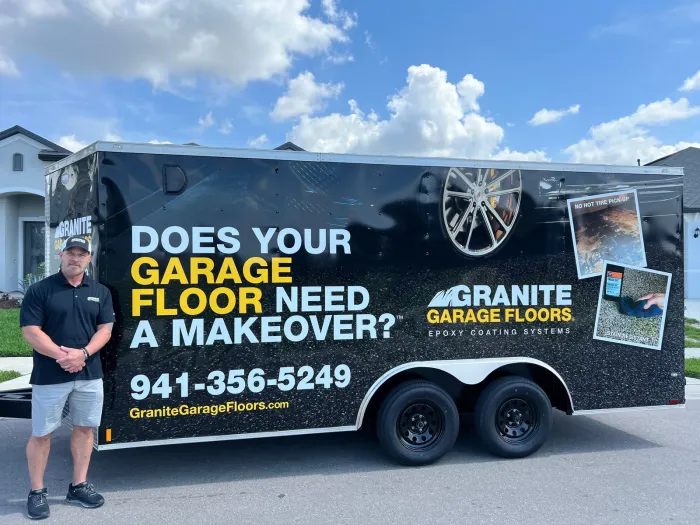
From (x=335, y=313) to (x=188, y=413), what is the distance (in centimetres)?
136

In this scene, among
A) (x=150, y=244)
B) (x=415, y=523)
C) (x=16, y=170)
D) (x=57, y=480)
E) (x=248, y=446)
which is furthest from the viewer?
(x=16, y=170)

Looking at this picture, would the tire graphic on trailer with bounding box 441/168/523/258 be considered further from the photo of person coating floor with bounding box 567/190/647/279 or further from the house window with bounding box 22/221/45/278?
the house window with bounding box 22/221/45/278

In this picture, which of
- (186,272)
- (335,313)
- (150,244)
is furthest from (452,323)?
(150,244)

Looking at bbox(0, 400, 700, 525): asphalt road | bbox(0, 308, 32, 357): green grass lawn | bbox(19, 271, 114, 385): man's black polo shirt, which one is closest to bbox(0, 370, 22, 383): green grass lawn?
bbox(0, 308, 32, 357): green grass lawn

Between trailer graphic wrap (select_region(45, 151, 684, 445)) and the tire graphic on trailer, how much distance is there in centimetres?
1

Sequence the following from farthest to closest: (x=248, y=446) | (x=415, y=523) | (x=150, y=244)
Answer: (x=248, y=446) → (x=150, y=244) → (x=415, y=523)

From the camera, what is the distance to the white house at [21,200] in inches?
672

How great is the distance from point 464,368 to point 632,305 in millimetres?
1753

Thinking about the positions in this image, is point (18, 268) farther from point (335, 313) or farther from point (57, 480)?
point (335, 313)

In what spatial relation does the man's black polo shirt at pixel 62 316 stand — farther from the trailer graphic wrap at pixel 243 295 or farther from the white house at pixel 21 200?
the white house at pixel 21 200

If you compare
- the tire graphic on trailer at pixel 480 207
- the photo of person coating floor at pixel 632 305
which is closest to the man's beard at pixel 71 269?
the tire graphic on trailer at pixel 480 207

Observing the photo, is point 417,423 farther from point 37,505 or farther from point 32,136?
point 32,136

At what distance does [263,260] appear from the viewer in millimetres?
4465

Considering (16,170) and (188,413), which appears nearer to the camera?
(188,413)
